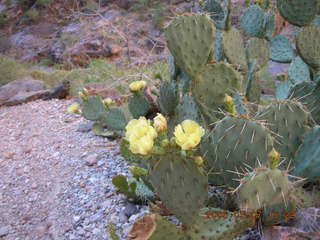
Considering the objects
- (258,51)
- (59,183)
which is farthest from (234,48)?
(59,183)

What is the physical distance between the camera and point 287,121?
1732 millimetres

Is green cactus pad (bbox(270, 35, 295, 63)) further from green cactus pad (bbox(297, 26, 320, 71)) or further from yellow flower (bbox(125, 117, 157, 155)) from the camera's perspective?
yellow flower (bbox(125, 117, 157, 155))

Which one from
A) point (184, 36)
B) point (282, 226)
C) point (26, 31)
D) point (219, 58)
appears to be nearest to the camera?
point (282, 226)

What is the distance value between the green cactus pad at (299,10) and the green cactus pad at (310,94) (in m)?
0.76

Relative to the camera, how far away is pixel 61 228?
2.27 m

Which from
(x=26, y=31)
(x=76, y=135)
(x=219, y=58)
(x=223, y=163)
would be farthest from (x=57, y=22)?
(x=223, y=163)

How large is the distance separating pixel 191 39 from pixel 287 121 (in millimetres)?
725

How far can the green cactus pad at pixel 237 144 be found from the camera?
1512 millimetres

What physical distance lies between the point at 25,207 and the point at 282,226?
5.44 feet

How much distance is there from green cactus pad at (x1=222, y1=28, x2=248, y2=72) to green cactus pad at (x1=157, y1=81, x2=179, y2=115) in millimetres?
478

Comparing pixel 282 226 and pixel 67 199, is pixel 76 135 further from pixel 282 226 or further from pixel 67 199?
pixel 282 226

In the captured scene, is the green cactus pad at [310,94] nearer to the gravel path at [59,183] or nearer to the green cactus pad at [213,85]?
the green cactus pad at [213,85]

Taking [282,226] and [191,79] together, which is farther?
[191,79]

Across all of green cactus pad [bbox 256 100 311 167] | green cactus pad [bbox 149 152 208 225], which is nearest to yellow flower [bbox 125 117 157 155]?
green cactus pad [bbox 149 152 208 225]
